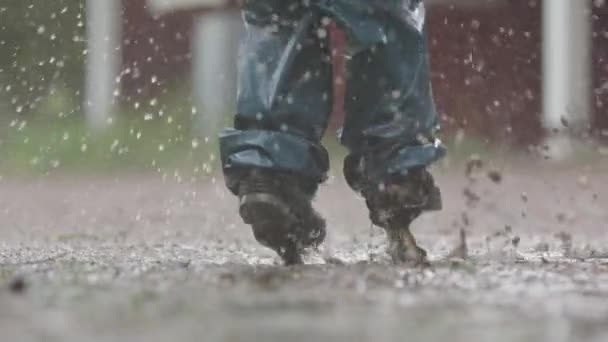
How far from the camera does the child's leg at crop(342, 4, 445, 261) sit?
104 inches

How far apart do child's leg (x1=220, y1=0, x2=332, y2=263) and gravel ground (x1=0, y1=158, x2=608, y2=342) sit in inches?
4.8

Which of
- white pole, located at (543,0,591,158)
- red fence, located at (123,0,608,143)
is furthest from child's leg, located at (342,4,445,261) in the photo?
white pole, located at (543,0,591,158)

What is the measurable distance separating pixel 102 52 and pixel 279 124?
847cm

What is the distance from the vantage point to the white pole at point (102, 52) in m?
10.7

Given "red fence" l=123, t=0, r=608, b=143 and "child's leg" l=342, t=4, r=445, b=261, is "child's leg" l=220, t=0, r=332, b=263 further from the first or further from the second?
"red fence" l=123, t=0, r=608, b=143

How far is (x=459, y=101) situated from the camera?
8.18 meters

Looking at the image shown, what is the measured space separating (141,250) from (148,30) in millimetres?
7277

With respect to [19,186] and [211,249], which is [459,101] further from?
[211,249]

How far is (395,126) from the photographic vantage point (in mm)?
2646

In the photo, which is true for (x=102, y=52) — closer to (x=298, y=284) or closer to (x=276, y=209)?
(x=276, y=209)

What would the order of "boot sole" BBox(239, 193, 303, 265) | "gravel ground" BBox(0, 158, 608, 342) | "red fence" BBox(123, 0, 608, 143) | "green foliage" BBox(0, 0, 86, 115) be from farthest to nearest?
"green foliage" BBox(0, 0, 86, 115) < "red fence" BBox(123, 0, 608, 143) < "boot sole" BBox(239, 193, 303, 265) < "gravel ground" BBox(0, 158, 608, 342)

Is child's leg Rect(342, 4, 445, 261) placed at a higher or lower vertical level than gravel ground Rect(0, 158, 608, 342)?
higher

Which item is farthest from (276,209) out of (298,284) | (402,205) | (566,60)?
(566,60)

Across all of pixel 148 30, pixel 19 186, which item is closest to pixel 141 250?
pixel 19 186
